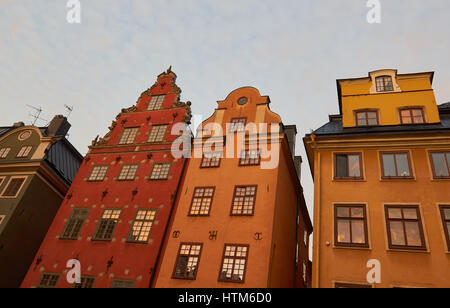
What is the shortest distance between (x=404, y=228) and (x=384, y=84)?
Answer: 9700 mm

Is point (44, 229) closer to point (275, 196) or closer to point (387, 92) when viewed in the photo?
point (275, 196)

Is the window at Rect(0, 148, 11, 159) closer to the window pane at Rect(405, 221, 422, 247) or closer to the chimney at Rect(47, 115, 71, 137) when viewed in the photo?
the chimney at Rect(47, 115, 71, 137)

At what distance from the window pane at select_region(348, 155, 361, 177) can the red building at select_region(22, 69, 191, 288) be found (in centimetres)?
1085

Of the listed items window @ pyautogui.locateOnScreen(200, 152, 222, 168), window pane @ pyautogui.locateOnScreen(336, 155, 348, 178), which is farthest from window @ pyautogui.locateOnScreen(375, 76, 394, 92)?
window @ pyautogui.locateOnScreen(200, 152, 222, 168)

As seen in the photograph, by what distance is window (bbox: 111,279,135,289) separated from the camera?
17.9 m

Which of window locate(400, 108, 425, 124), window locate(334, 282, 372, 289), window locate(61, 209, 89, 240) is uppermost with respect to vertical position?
window locate(400, 108, 425, 124)

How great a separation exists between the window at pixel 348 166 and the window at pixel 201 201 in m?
7.44

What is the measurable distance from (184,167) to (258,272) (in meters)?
9.20

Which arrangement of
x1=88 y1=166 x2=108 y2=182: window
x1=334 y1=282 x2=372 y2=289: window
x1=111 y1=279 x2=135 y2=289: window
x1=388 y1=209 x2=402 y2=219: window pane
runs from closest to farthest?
x1=334 y1=282 x2=372 y2=289: window, x1=388 y1=209 x2=402 y2=219: window pane, x1=111 y1=279 x2=135 y2=289: window, x1=88 y1=166 x2=108 y2=182: window

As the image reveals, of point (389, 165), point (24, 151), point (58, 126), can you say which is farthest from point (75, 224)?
point (389, 165)

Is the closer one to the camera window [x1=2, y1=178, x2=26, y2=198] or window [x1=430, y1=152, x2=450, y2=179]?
window [x1=430, y1=152, x2=450, y2=179]

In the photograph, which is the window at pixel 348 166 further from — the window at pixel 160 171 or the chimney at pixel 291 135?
the window at pixel 160 171

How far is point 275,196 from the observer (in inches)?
711
